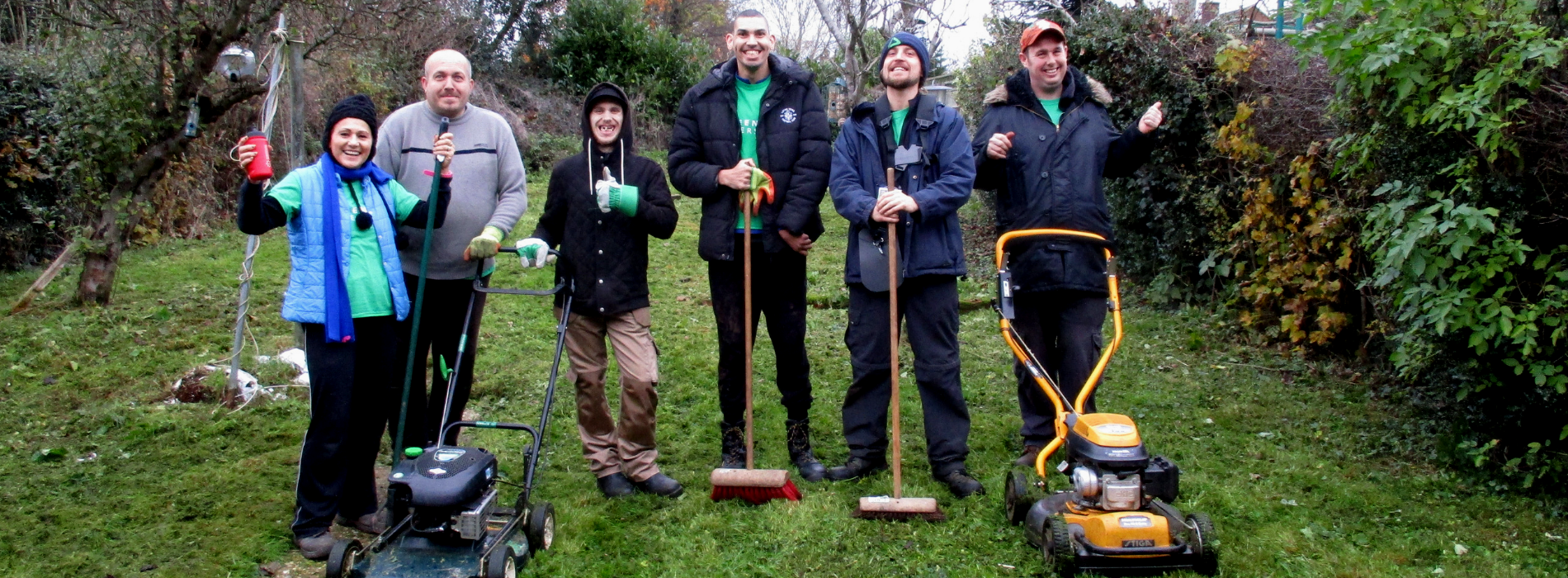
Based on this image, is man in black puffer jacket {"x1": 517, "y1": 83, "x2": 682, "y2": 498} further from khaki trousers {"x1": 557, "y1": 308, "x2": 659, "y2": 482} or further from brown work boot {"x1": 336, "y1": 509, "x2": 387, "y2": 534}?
brown work boot {"x1": 336, "y1": 509, "x2": 387, "y2": 534}

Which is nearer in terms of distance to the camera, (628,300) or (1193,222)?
(628,300)

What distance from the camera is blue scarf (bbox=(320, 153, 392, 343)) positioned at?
372 centimetres

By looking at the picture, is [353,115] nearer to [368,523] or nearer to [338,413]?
[338,413]

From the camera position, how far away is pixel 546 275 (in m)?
9.45

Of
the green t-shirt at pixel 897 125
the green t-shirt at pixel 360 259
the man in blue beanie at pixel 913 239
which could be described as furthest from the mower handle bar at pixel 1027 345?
the green t-shirt at pixel 360 259

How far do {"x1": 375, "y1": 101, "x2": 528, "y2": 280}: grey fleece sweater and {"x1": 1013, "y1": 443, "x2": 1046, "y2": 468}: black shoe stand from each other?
233 cm

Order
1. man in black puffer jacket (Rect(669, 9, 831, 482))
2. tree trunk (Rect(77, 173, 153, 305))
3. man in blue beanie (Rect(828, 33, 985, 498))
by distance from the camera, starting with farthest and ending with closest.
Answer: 1. tree trunk (Rect(77, 173, 153, 305))
2. man in black puffer jacket (Rect(669, 9, 831, 482))
3. man in blue beanie (Rect(828, 33, 985, 498))

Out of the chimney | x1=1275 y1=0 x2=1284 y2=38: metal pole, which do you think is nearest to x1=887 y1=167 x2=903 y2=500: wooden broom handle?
x1=1275 y1=0 x2=1284 y2=38: metal pole

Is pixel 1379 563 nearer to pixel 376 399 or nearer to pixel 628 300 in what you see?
pixel 628 300

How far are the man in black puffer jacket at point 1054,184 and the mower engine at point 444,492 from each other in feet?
7.50

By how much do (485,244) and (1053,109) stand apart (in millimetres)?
2386

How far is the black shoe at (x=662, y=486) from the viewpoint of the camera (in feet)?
14.7

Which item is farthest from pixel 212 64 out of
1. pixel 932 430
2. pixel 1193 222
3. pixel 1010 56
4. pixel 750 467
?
pixel 1010 56

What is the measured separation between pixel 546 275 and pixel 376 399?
5.43 meters
